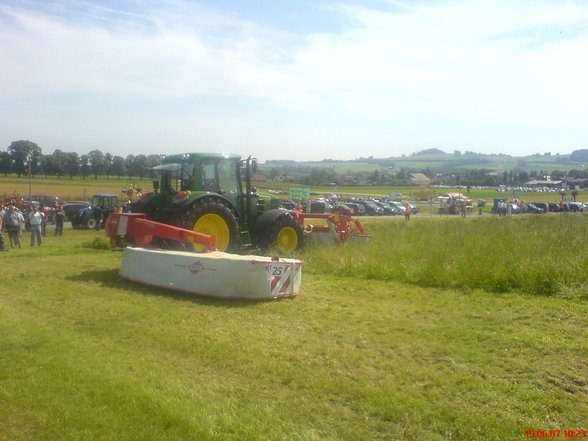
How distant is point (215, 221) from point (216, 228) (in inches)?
5.9

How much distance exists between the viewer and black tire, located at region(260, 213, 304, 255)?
12.0m

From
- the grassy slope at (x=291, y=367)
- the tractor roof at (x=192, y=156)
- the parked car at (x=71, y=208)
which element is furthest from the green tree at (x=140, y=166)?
the grassy slope at (x=291, y=367)

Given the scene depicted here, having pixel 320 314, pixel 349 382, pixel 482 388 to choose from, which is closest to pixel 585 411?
pixel 482 388

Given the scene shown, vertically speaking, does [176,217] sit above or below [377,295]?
above

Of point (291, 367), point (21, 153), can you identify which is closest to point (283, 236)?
point (291, 367)

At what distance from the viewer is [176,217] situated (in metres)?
10.6

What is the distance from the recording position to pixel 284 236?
41.2ft

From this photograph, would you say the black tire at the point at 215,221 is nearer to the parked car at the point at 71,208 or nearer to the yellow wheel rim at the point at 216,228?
the yellow wheel rim at the point at 216,228

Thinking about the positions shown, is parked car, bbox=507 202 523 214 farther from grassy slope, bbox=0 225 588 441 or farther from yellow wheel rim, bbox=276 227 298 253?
grassy slope, bbox=0 225 588 441

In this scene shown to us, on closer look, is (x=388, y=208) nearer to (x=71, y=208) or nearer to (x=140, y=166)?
(x=71, y=208)

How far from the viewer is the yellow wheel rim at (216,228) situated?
10805mm

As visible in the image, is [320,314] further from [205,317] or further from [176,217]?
[176,217]

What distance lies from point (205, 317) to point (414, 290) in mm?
3620

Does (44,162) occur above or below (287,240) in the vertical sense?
above
